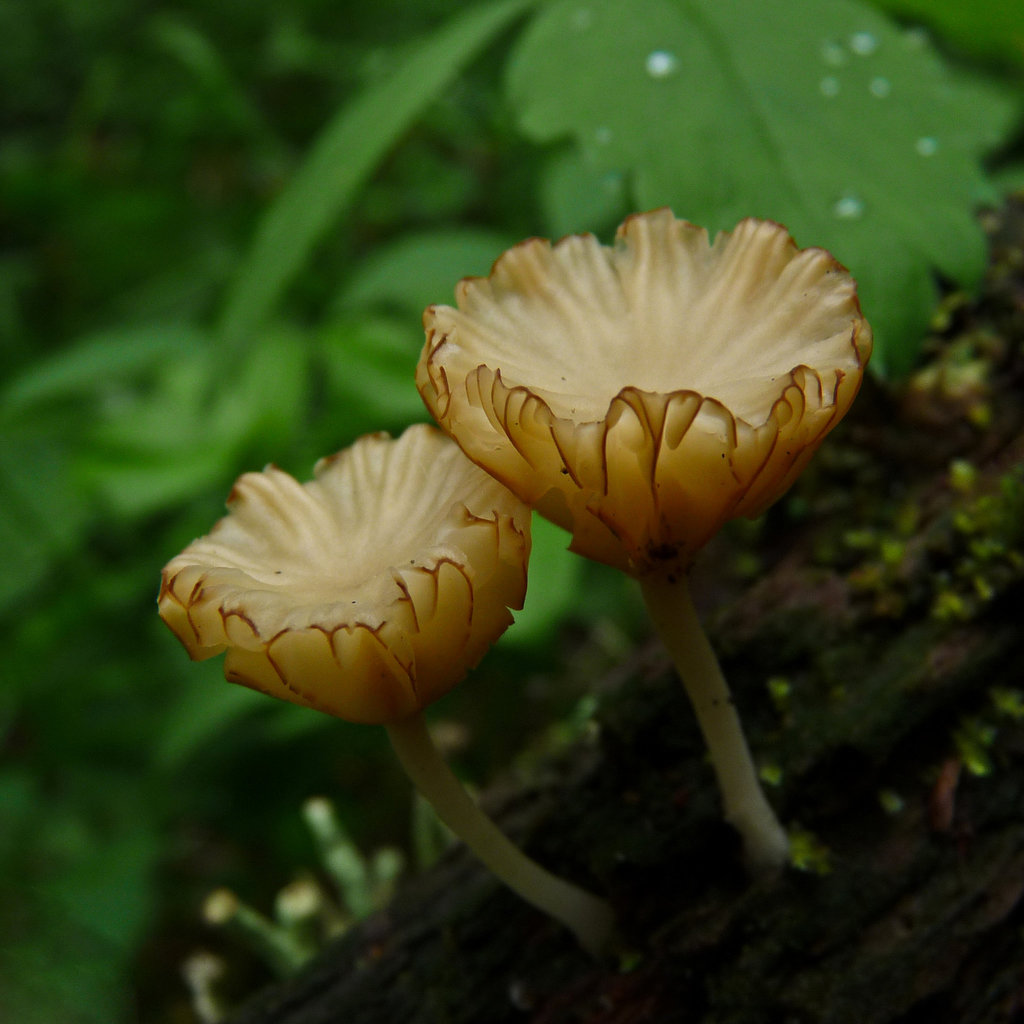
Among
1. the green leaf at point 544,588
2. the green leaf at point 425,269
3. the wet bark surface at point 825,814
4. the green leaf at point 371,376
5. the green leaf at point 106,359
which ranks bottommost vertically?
the wet bark surface at point 825,814

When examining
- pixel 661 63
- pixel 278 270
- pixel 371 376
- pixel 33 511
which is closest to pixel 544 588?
pixel 371 376

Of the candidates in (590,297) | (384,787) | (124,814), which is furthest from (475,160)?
(590,297)

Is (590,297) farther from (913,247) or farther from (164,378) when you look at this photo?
(164,378)

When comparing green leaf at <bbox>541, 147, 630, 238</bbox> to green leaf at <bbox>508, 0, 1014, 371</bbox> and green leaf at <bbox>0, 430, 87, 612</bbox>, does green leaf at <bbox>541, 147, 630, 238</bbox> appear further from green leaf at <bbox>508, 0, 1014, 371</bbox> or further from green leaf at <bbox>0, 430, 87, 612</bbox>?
green leaf at <bbox>0, 430, 87, 612</bbox>

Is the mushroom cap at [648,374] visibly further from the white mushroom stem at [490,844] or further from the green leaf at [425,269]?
the green leaf at [425,269]

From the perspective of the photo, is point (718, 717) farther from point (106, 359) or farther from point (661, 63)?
point (106, 359)

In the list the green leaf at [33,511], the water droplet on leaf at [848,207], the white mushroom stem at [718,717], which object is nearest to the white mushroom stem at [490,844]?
the white mushroom stem at [718,717]
